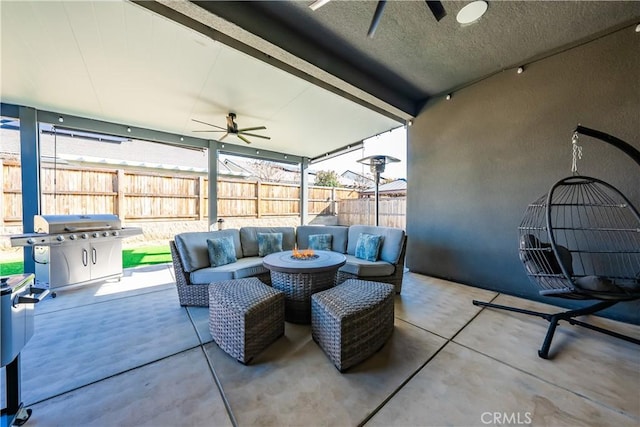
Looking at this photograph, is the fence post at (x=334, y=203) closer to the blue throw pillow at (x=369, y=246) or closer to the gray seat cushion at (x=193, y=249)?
the blue throw pillow at (x=369, y=246)

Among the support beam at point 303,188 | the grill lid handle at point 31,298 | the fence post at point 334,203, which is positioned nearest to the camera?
the grill lid handle at point 31,298

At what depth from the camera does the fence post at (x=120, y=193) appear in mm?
5305

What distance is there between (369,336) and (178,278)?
92.1 inches

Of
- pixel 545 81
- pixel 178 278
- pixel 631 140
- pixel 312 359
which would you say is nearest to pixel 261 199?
pixel 178 278

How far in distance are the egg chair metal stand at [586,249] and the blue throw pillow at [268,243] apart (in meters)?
2.80

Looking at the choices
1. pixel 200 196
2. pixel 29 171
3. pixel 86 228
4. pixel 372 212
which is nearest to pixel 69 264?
pixel 86 228

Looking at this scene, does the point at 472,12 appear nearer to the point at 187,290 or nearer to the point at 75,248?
the point at 187,290

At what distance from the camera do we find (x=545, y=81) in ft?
9.05

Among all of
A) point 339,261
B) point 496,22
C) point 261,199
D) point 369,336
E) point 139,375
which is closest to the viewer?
point 139,375

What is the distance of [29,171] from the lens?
3.41 metres

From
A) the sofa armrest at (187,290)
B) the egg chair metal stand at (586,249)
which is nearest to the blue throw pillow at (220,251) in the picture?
the sofa armrest at (187,290)

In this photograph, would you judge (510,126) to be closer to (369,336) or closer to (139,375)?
(369,336)

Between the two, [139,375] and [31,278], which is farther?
[139,375]

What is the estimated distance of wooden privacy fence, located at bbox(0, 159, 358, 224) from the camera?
14.7 feet
